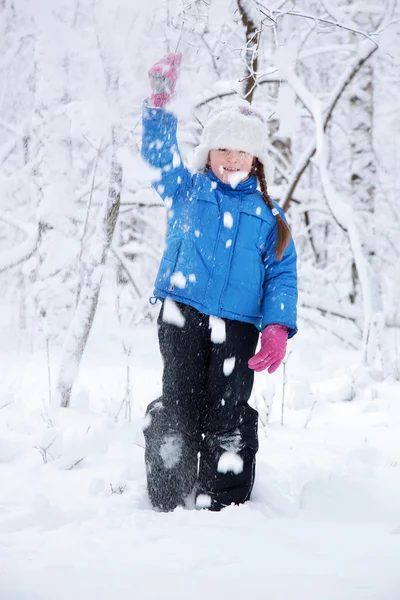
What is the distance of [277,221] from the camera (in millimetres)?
2264

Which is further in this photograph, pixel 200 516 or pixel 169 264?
pixel 169 264

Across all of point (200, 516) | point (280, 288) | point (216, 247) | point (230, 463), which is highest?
point (216, 247)

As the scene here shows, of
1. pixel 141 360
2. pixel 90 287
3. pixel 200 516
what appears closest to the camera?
pixel 200 516

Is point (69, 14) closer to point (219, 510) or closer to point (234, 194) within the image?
point (234, 194)

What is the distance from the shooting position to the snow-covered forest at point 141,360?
153 cm

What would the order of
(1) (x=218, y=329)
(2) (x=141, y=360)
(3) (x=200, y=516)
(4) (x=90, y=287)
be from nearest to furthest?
1. (3) (x=200, y=516)
2. (1) (x=218, y=329)
3. (4) (x=90, y=287)
4. (2) (x=141, y=360)

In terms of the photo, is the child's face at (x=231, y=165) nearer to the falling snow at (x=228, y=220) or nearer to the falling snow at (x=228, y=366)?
the falling snow at (x=228, y=220)

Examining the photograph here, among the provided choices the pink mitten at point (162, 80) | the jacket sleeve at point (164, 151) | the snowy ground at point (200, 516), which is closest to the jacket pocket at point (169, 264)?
the jacket sleeve at point (164, 151)

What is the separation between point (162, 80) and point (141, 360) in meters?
3.67

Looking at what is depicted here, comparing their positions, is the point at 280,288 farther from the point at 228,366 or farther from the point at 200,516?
the point at 200,516

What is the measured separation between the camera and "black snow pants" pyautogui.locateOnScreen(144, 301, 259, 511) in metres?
2.16

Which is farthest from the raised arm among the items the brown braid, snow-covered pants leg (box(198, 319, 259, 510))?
snow-covered pants leg (box(198, 319, 259, 510))

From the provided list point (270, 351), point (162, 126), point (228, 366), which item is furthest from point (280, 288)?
point (162, 126)

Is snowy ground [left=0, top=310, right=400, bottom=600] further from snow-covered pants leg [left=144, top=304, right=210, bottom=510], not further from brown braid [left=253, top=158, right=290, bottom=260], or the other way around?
brown braid [left=253, top=158, right=290, bottom=260]
